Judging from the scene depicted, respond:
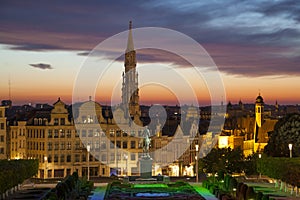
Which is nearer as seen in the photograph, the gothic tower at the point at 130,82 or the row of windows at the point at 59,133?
the row of windows at the point at 59,133

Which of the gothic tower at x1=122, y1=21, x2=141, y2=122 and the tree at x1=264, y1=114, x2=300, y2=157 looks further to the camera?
the gothic tower at x1=122, y1=21, x2=141, y2=122

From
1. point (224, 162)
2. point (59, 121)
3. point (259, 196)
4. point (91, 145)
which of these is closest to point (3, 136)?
point (59, 121)

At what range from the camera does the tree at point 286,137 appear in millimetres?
65312

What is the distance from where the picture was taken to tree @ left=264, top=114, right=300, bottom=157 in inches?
2571

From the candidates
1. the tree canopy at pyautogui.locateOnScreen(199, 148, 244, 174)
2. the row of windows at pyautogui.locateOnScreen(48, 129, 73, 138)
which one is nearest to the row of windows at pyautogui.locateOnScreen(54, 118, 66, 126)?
A: the row of windows at pyautogui.locateOnScreen(48, 129, 73, 138)

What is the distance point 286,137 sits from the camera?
66.4 m

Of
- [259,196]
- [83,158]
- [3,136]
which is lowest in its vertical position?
[83,158]

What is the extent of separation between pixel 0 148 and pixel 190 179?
34351mm

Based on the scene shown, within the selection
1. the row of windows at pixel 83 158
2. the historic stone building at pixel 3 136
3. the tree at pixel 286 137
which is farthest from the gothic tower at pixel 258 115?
the tree at pixel 286 137

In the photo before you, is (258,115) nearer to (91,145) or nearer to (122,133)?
(122,133)

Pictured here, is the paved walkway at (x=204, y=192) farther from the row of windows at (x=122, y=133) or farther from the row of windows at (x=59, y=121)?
the row of windows at (x=122, y=133)

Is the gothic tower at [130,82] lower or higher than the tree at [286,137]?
higher

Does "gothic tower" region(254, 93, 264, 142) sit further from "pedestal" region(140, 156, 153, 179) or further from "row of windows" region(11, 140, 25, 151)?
"pedestal" region(140, 156, 153, 179)

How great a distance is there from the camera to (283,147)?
66562mm
